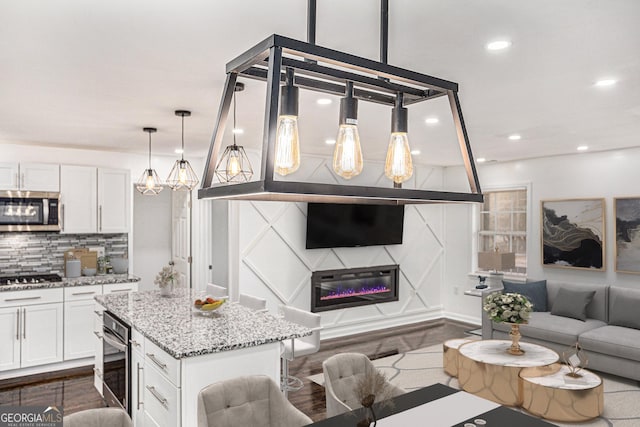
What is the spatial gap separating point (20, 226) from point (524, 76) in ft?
17.5

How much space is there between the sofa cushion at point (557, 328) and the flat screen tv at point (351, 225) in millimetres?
2176

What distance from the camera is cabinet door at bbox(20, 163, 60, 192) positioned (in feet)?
17.7

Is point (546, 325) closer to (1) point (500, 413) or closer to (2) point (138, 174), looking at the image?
(1) point (500, 413)

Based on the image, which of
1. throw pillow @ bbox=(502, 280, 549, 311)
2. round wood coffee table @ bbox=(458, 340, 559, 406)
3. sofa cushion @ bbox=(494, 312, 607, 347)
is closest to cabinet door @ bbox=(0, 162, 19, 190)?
round wood coffee table @ bbox=(458, 340, 559, 406)

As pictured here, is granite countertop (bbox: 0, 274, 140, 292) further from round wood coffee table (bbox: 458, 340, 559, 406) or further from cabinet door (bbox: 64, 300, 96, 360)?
round wood coffee table (bbox: 458, 340, 559, 406)

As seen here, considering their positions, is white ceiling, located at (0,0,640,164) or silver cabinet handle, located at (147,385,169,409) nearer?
white ceiling, located at (0,0,640,164)

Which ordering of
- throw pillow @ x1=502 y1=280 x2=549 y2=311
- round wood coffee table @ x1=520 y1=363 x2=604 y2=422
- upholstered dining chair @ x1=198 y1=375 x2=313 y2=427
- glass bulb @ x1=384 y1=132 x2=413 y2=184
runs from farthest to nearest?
throw pillow @ x1=502 y1=280 x2=549 y2=311
round wood coffee table @ x1=520 y1=363 x2=604 y2=422
upholstered dining chair @ x1=198 y1=375 x2=313 y2=427
glass bulb @ x1=384 y1=132 x2=413 y2=184

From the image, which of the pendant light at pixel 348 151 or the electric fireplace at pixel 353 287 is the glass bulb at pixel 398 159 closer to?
the pendant light at pixel 348 151

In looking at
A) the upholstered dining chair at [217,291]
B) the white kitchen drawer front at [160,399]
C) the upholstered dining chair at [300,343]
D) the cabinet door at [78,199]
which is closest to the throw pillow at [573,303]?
the upholstered dining chair at [300,343]

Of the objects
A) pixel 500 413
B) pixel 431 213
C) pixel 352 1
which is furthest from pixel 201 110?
pixel 431 213

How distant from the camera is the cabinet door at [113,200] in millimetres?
A: 5859

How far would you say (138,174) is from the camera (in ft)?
20.6

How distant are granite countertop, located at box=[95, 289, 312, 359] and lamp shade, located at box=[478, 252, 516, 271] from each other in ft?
12.9

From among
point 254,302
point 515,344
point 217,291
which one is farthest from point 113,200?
point 515,344
